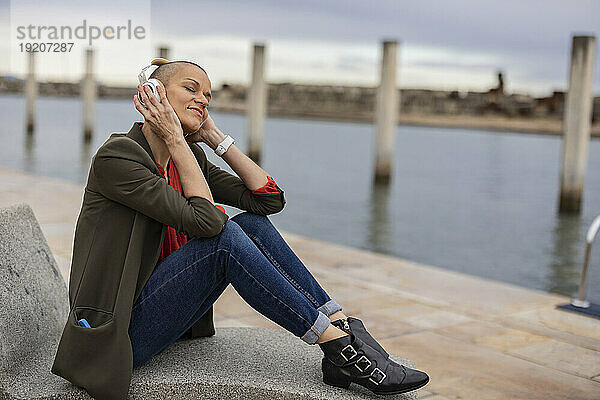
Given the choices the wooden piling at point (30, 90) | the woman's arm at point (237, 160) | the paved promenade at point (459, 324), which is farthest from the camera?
the wooden piling at point (30, 90)

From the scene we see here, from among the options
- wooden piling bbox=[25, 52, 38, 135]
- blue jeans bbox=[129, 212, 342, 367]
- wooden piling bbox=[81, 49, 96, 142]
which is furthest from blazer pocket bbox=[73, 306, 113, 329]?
wooden piling bbox=[25, 52, 38, 135]

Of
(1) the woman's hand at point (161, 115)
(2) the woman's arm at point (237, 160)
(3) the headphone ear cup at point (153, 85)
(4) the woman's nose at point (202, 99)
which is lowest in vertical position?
(2) the woman's arm at point (237, 160)

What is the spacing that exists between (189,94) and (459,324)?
2.34 metres

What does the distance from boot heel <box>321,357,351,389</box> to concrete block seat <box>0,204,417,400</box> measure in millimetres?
21

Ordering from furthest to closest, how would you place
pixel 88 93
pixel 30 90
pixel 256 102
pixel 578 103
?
1. pixel 30 90
2. pixel 88 93
3. pixel 256 102
4. pixel 578 103

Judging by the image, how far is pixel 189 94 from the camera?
2531mm

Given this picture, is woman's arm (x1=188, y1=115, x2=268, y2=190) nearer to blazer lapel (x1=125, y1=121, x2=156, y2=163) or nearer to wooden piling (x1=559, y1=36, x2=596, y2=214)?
blazer lapel (x1=125, y1=121, x2=156, y2=163)

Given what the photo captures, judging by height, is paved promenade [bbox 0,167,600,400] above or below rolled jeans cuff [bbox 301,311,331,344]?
below

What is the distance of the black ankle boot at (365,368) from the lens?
248 centimetres

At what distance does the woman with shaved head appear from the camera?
2.36 meters

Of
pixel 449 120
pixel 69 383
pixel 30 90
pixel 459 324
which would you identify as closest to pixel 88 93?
pixel 30 90

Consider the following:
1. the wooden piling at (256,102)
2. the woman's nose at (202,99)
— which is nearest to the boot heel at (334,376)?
the woman's nose at (202,99)

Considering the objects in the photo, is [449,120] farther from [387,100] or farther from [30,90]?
[387,100]

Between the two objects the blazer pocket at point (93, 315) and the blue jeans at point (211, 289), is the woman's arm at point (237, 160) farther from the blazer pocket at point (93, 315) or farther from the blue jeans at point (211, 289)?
the blazer pocket at point (93, 315)
